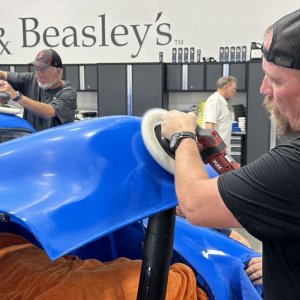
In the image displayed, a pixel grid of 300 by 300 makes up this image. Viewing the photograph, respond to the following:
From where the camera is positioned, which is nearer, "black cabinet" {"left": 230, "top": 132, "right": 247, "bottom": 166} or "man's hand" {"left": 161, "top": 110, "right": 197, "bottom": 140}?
"man's hand" {"left": 161, "top": 110, "right": 197, "bottom": 140}

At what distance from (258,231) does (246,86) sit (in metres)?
7.01

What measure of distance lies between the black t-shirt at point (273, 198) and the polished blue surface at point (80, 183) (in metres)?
0.14

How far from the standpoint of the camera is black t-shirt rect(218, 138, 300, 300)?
2.91 ft

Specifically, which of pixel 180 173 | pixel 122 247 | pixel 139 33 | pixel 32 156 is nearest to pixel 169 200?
pixel 180 173

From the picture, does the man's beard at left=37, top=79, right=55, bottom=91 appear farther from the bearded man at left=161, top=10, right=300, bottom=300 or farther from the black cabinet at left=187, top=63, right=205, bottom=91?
the black cabinet at left=187, top=63, right=205, bottom=91

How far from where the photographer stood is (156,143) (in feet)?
3.29

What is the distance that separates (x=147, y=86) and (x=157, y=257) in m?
7.19

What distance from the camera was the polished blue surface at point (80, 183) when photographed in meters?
0.80

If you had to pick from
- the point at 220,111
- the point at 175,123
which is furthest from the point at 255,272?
the point at 220,111

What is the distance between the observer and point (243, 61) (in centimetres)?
769

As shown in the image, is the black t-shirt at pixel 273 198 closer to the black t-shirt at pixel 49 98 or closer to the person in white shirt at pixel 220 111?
the black t-shirt at pixel 49 98

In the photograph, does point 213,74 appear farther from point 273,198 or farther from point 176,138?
→ point 273,198

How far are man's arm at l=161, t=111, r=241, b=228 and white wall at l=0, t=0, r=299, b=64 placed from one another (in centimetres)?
772

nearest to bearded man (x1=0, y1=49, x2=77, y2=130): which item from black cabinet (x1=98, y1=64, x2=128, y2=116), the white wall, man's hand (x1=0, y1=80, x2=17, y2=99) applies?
man's hand (x1=0, y1=80, x2=17, y2=99)
